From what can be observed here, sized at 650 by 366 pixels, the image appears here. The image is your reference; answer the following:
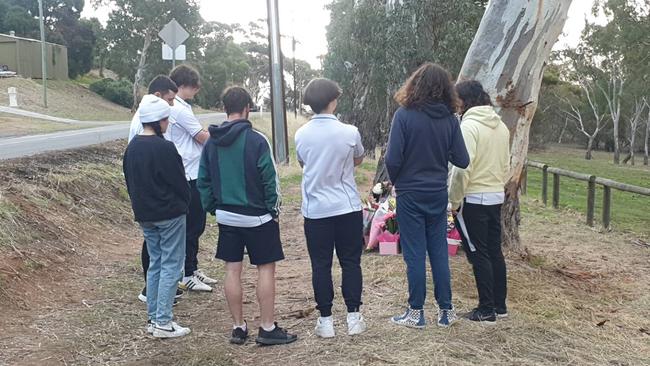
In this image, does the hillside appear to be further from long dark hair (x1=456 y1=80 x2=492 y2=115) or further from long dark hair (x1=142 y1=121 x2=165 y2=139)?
long dark hair (x1=456 y1=80 x2=492 y2=115)

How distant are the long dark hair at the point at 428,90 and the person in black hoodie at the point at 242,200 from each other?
1.00 m

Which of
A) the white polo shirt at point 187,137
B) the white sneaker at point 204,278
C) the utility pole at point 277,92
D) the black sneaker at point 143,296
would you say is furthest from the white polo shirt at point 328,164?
the utility pole at point 277,92

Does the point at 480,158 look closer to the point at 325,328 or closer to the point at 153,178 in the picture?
the point at 325,328

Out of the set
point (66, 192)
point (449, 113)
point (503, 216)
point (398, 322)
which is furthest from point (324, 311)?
point (66, 192)

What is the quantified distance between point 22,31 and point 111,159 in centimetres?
4895

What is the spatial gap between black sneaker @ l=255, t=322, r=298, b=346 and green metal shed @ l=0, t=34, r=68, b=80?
4641 centimetres

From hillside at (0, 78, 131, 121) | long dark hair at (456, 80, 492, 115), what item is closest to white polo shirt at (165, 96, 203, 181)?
long dark hair at (456, 80, 492, 115)

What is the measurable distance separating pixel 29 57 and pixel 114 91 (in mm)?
6269

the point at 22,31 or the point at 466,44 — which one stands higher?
the point at 22,31

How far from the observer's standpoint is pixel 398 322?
15.8ft

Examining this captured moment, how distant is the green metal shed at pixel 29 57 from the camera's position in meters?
45.4

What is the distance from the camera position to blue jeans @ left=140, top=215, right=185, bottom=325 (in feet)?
15.8

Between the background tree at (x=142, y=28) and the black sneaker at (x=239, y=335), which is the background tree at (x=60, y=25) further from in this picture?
the black sneaker at (x=239, y=335)

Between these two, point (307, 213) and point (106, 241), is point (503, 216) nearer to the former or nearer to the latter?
point (307, 213)
